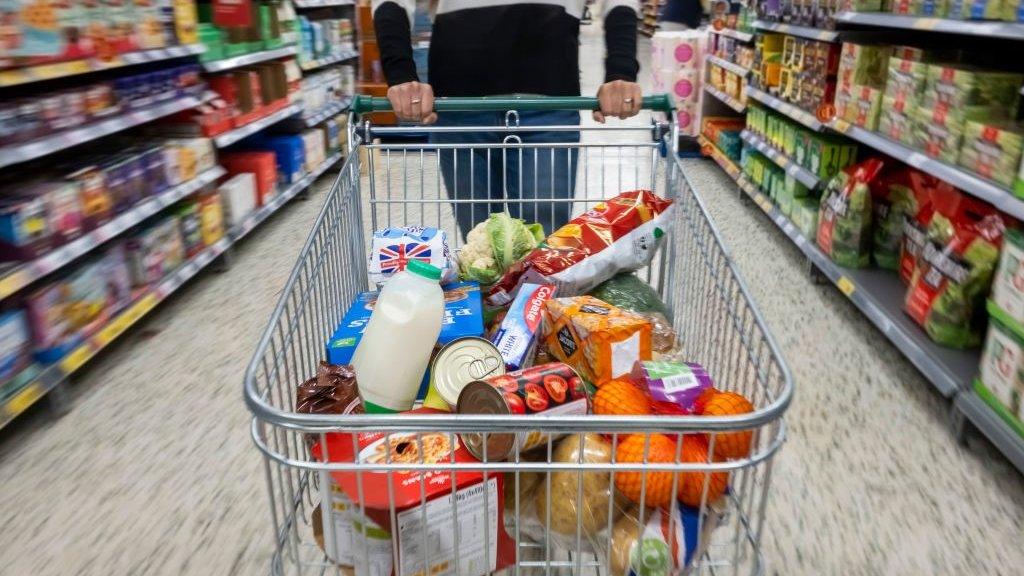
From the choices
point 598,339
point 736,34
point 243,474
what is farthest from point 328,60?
point 598,339

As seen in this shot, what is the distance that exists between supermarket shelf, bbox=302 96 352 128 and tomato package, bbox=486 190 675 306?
11.5 feet

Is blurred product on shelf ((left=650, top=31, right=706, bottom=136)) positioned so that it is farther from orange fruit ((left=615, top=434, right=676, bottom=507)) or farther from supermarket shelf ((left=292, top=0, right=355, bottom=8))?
orange fruit ((left=615, top=434, right=676, bottom=507))

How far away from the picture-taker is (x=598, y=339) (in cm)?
114

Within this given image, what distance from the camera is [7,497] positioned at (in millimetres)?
1925

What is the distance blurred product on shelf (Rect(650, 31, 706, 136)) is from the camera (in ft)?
19.6

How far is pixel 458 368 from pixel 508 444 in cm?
26

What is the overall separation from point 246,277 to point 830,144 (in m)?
2.69

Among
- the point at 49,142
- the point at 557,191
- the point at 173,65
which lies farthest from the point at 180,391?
the point at 173,65

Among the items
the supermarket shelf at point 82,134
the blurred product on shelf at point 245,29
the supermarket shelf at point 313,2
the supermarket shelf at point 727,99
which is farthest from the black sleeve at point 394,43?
the supermarket shelf at point 727,99

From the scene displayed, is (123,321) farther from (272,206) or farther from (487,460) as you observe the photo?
(487,460)

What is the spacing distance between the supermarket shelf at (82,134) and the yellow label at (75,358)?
1.91 feet

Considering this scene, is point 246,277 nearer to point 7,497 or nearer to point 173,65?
point 173,65

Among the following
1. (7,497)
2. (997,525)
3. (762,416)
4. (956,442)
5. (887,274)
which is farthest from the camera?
(887,274)

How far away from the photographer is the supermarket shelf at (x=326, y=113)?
494 cm
